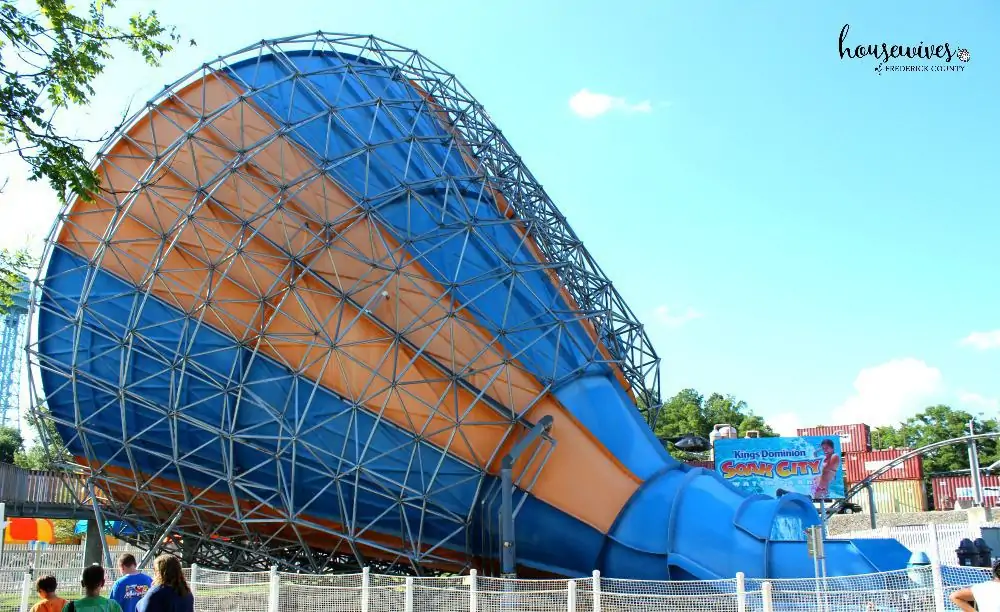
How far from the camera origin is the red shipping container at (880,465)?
55562 millimetres

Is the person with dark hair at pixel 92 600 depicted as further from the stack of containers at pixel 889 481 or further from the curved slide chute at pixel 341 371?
the stack of containers at pixel 889 481

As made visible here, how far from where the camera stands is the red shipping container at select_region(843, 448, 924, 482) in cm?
5556

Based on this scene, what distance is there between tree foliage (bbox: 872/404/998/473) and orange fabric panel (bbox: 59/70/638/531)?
64541mm

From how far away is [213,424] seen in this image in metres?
17.3

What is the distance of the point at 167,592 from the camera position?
6762mm

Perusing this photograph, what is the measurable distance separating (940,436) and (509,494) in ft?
245

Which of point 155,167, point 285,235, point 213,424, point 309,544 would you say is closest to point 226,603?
point 309,544

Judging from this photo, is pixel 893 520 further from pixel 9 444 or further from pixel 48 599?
pixel 9 444

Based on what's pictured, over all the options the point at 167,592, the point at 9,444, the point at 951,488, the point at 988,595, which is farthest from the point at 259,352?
the point at 9,444

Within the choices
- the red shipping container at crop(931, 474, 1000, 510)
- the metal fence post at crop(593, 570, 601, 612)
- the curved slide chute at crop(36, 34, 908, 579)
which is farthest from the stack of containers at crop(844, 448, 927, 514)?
the metal fence post at crop(593, 570, 601, 612)

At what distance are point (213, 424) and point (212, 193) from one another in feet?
15.3

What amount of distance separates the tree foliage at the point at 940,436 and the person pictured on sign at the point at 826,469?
26.1 m

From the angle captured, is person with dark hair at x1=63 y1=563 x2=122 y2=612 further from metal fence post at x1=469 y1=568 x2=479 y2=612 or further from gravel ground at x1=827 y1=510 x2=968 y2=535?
gravel ground at x1=827 y1=510 x2=968 y2=535

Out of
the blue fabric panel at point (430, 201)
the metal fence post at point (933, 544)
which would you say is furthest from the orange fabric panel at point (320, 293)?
the metal fence post at point (933, 544)
